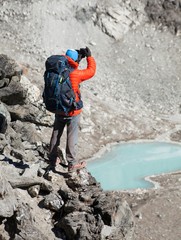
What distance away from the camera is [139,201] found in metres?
13.1

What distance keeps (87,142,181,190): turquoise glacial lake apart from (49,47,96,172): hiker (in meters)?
5.08

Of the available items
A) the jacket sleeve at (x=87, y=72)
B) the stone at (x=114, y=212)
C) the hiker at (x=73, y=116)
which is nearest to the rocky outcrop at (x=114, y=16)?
the hiker at (x=73, y=116)

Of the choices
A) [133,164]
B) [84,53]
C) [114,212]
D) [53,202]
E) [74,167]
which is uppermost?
[84,53]

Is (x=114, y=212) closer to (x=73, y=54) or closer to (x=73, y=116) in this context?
(x=73, y=116)

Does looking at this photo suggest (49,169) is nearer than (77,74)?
No

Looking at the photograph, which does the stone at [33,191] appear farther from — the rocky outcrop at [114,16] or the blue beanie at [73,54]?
the rocky outcrop at [114,16]

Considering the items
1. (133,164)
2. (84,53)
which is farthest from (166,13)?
(84,53)

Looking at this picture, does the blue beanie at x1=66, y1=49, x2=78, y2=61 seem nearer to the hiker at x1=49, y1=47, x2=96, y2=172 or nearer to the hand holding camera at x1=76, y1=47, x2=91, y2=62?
the hiker at x1=49, y1=47, x2=96, y2=172

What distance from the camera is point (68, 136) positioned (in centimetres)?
1028

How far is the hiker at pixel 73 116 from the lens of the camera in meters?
9.76

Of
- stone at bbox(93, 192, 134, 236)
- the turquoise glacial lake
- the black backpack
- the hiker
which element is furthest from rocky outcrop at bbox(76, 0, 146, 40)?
stone at bbox(93, 192, 134, 236)

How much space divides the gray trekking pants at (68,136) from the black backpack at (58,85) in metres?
0.43

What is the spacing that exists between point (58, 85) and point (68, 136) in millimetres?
1211

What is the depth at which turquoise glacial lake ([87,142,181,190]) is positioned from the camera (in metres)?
16.1
